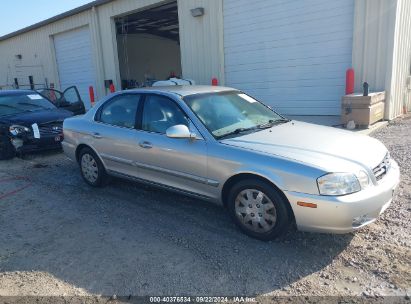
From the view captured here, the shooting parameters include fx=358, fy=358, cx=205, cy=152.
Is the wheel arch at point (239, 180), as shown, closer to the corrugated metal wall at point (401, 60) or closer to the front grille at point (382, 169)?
the front grille at point (382, 169)

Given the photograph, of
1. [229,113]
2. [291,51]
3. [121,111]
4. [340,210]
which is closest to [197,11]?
[291,51]

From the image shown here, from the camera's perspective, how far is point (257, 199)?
3.44m

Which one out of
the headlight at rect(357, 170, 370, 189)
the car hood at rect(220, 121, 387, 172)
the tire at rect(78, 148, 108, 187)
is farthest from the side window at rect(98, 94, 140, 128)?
the headlight at rect(357, 170, 370, 189)

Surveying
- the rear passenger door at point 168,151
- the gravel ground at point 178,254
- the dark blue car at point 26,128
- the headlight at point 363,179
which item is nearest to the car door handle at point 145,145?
the rear passenger door at point 168,151

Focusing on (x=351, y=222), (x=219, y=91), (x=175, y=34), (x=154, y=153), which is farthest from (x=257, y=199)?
(x=175, y=34)

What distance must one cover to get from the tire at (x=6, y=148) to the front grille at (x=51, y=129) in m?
0.72

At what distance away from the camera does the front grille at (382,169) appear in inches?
131

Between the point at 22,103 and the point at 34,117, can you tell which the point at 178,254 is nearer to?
the point at 34,117

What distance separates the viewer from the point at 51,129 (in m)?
7.55

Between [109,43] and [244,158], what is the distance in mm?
12880

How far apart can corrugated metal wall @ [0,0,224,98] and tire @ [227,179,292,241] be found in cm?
842

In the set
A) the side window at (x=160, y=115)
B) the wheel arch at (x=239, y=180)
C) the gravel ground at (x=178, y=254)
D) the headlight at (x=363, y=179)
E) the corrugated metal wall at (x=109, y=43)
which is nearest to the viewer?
the gravel ground at (x=178, y=254)

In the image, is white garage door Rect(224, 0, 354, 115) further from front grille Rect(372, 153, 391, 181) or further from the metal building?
front grille Rect(372, 153, 391, 181)

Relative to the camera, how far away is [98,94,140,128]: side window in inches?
185
